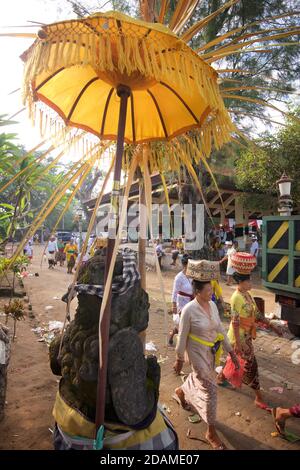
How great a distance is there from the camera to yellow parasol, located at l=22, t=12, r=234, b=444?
1334mm

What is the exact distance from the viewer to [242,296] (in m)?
3.44

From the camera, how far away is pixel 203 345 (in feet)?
9.01

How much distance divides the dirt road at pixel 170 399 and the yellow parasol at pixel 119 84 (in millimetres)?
1571

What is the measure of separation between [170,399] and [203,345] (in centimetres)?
112

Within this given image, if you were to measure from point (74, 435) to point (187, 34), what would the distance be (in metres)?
2.38

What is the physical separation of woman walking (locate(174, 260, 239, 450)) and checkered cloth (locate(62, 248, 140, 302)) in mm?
1145

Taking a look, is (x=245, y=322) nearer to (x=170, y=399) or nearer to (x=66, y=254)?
(x=170, y=399)

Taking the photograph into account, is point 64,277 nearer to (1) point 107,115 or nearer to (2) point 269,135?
(2) point 269,135

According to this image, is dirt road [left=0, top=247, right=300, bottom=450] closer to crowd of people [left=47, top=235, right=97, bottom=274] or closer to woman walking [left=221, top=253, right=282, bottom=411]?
woman walking [left=221, top=253, right=282, bottom=411]

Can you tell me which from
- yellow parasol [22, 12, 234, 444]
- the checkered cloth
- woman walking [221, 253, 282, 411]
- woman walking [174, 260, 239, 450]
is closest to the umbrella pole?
yellow parasol [22, 12, 234, 444]

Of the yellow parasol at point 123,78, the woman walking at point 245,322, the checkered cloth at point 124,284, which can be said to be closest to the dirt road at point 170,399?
the woman walking at point 245,322

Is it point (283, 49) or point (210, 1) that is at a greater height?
point (210, 1)

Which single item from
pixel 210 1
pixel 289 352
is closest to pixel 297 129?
pixel 210 1

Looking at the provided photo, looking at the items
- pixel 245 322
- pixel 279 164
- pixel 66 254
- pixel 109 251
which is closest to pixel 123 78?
pixel 109 251
